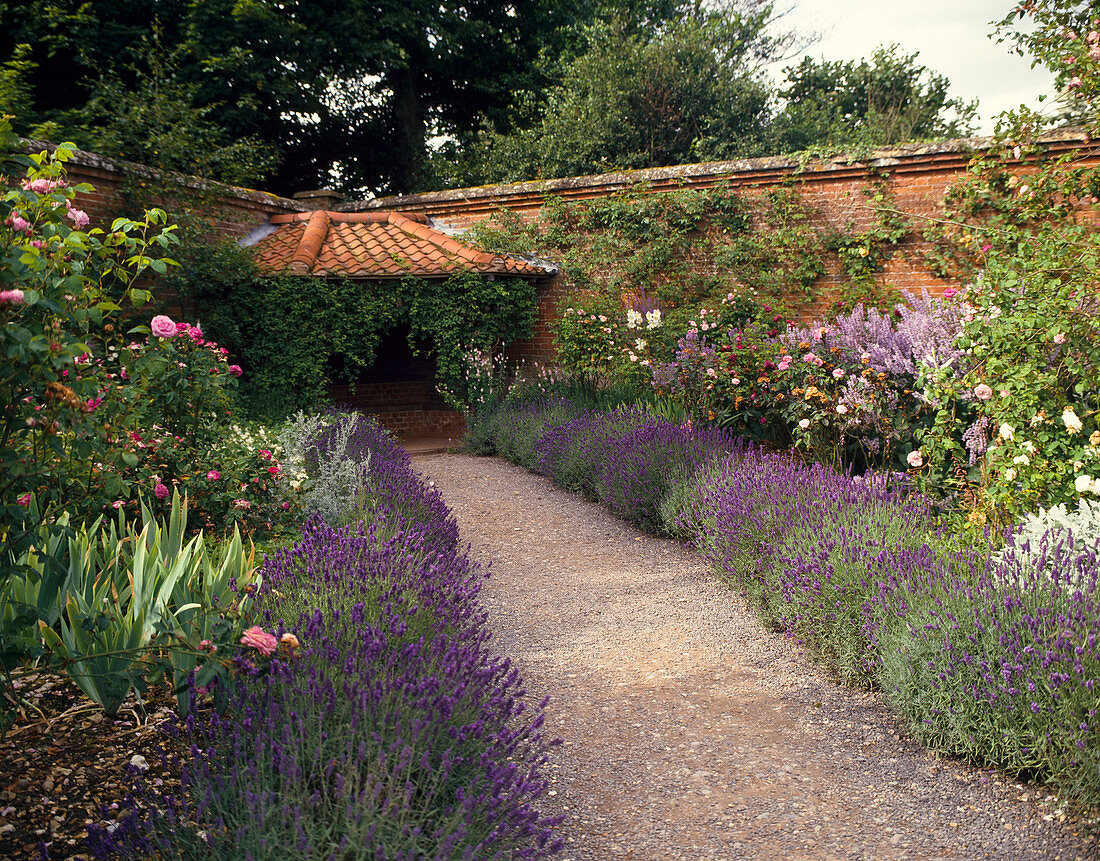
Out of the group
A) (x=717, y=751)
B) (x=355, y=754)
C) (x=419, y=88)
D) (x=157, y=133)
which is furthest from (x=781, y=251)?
(x=419, y=88)

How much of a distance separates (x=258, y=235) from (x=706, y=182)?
6580mm

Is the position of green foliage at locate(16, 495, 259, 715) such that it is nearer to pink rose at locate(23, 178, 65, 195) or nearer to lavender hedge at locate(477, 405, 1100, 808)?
pink rose at locate(23, 178, 65, 195)

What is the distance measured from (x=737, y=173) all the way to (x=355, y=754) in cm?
927

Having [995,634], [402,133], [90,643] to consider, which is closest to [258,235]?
[402,133]

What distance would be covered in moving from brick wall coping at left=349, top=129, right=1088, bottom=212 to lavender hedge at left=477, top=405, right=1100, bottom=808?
502cm

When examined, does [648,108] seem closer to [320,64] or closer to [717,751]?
[320,64]

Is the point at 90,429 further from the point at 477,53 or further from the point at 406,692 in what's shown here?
the point at 477,53

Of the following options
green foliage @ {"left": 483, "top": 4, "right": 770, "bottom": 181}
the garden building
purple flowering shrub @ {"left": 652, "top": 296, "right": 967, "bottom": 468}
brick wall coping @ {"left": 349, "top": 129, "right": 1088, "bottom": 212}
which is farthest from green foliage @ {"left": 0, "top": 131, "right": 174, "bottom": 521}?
green foliage @ {"left": 483, "top": 4, "right": 770, "bottom": 181}

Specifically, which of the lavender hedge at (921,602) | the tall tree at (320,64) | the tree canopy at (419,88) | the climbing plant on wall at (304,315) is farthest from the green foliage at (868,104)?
the lavender hedge at (921,602)

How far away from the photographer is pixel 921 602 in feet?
10.1

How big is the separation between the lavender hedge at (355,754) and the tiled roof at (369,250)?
7.89m

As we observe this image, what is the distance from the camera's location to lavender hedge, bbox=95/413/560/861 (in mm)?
1688

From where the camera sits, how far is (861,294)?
8984mm

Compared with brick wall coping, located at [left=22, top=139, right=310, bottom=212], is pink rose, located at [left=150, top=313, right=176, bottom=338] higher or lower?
lower
